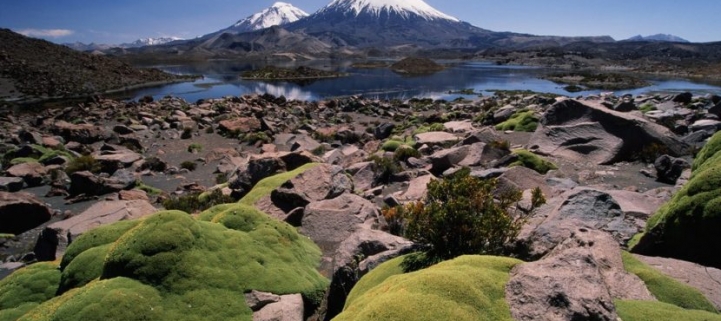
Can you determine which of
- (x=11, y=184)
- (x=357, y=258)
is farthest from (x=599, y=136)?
(x=11, y=184)

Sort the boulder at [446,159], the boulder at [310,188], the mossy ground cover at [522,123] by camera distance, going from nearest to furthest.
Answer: the boulder at [310,188]
the boulder at [446,159]
the mossy ground cover at [522,123]

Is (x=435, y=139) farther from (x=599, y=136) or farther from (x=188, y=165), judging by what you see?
(x=188, y=165)

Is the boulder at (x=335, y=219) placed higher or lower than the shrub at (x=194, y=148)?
higher

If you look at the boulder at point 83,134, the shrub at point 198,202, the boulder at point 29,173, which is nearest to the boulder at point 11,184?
the boulder at point 29,173

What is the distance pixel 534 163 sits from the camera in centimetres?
1722

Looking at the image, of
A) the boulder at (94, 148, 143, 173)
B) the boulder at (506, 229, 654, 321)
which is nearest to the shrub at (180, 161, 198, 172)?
the boulder at (94, 148, 143, 173)

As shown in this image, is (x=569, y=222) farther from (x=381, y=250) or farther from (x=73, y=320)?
(x=73, y=320)

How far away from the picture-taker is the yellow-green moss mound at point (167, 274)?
5957 mm

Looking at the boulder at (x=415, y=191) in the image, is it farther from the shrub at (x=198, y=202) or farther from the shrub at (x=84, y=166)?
the shrub at (x=84, y=166)

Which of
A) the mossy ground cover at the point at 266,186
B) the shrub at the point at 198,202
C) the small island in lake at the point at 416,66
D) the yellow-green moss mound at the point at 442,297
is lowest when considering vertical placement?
the shrub at the point at 198,202

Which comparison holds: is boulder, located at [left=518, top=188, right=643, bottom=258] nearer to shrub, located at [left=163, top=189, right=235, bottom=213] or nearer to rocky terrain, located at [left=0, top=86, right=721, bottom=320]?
rocky terrain, located at [left=0, top=86, right=721, bottom=320]

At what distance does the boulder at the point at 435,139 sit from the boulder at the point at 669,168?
32.7 ft

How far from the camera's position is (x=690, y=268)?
6676 mm

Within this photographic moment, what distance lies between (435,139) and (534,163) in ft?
24.7
